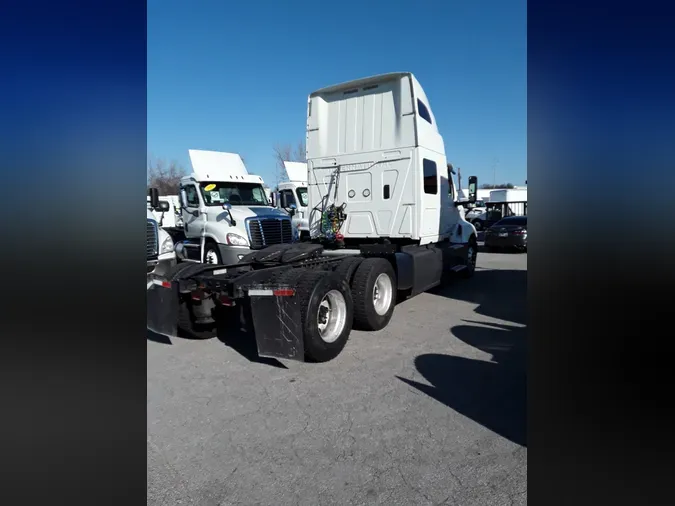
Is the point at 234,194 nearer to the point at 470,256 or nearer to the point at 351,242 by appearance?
the point at 351,242

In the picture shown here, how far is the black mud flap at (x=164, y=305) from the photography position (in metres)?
4.66

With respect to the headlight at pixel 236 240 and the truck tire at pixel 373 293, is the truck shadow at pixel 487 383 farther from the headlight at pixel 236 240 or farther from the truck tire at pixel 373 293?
the headlight at pixel 236 240

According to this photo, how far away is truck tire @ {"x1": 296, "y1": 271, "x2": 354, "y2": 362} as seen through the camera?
4.12 m

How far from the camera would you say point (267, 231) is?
9594 mm

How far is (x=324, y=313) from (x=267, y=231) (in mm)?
5309

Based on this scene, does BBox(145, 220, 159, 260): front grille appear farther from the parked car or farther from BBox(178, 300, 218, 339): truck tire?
the parked car

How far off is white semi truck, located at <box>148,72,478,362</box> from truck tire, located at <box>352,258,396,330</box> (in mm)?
15

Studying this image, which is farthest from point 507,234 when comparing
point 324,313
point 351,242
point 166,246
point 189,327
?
point 189,327
